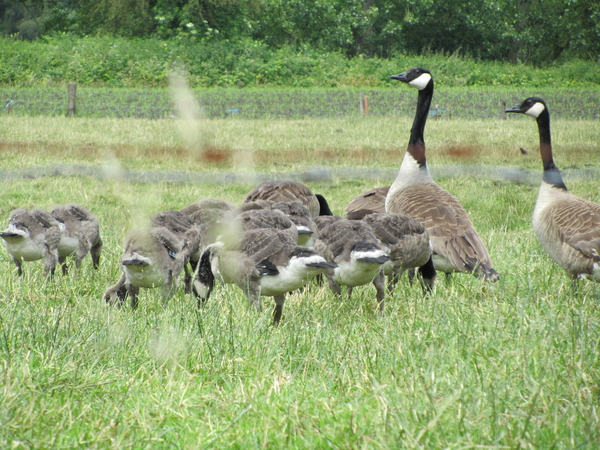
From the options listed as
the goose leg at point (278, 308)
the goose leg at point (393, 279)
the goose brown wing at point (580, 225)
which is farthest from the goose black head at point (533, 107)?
the goose leg at point (278, 308)

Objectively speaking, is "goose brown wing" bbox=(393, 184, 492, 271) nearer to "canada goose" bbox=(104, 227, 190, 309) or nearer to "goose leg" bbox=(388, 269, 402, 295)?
"goose leg" bbox=(388, 269, 402, 295)

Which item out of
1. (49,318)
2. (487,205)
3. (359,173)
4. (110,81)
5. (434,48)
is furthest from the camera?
(434,48)

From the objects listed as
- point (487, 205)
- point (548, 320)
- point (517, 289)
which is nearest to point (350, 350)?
point (548, 320)

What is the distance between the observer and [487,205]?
11.3m

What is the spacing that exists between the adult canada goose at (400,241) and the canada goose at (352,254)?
279mm

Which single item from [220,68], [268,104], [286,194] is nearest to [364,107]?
[268,104]

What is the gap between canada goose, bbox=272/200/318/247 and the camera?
6121mm

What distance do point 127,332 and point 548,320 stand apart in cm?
269

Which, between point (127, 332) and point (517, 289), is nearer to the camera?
point (127, 332)

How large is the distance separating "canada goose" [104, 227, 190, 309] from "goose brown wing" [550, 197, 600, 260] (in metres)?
3.49

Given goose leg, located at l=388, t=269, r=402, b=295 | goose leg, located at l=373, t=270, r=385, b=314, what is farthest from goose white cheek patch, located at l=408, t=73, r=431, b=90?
goose leg, located at l=373, t=270, r=385, b=314

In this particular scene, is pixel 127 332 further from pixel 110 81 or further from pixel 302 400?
pixel 110 81

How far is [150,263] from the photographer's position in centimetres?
529

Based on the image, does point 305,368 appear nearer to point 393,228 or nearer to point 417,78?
point 393,228
